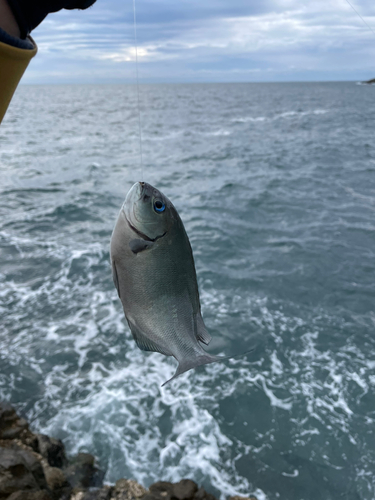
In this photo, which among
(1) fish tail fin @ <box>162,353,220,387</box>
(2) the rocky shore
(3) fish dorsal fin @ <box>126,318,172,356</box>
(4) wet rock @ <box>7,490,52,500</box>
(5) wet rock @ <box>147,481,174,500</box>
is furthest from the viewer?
(5) wet rock @ <box>147,481,174,500</box>

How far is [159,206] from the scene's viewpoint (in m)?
1.77

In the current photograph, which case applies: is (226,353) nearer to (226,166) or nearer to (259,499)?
(259,499)

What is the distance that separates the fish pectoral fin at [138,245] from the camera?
1.78 meters

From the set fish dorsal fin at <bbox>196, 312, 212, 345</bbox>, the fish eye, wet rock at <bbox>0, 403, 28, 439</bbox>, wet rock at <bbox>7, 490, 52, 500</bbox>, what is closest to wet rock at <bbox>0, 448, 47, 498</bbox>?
wet rock at <bbox>7, 490, 52, 500</bbox>

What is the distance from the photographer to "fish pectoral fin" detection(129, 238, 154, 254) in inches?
70.2

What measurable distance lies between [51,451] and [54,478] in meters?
0.54

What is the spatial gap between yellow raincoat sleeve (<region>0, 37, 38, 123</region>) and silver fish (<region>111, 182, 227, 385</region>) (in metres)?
0.60

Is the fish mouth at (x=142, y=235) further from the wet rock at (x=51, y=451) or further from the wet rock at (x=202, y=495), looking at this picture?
the wet rock at (x=51, y=451)

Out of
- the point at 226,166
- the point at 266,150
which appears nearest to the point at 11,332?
the point at 226,166

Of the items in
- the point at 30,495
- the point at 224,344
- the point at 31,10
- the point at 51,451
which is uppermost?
the point at 31,10

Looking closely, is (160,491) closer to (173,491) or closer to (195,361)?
(173,491)

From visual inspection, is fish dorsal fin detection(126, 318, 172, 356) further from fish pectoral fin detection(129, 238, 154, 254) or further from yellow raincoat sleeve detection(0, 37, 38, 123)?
yellow raincoat sleeve detection(0, 37, 38, 123)

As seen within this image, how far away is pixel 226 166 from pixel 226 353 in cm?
1722

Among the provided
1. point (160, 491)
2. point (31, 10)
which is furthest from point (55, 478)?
point (31, 10)
